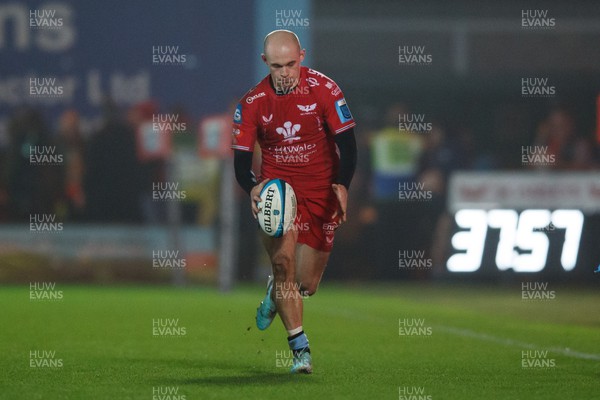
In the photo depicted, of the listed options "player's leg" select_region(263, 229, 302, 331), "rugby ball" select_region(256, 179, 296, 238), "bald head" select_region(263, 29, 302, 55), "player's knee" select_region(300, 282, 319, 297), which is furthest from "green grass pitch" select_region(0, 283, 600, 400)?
"bald head" select_region(263, 29, 302, 55)

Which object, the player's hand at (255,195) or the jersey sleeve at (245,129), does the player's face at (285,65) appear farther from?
the player's hand at (255,195)

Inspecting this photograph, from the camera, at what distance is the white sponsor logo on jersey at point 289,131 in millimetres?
8680

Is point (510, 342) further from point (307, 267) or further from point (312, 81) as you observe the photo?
point (312, 81)

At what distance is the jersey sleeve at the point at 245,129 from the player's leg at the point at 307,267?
87cm

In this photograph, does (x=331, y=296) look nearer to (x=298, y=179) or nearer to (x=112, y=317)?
(x=112, y=317)

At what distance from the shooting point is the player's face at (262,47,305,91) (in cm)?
829

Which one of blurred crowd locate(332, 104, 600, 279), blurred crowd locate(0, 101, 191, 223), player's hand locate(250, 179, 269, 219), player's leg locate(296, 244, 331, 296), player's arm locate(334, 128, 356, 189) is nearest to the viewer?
player's hand locate(250, 179, 269, 219)

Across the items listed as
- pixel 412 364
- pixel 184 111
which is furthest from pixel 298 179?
pixel 184 111

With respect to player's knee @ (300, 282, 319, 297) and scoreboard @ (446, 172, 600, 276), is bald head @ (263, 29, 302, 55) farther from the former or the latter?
scoreboard @ (446, 172, 600, 276)

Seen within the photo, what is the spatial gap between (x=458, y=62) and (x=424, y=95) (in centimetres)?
165

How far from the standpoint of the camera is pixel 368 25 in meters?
22.3

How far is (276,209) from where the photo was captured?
27.4ft

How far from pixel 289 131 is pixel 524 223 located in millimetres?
9986

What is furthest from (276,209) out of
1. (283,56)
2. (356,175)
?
(356,175)
